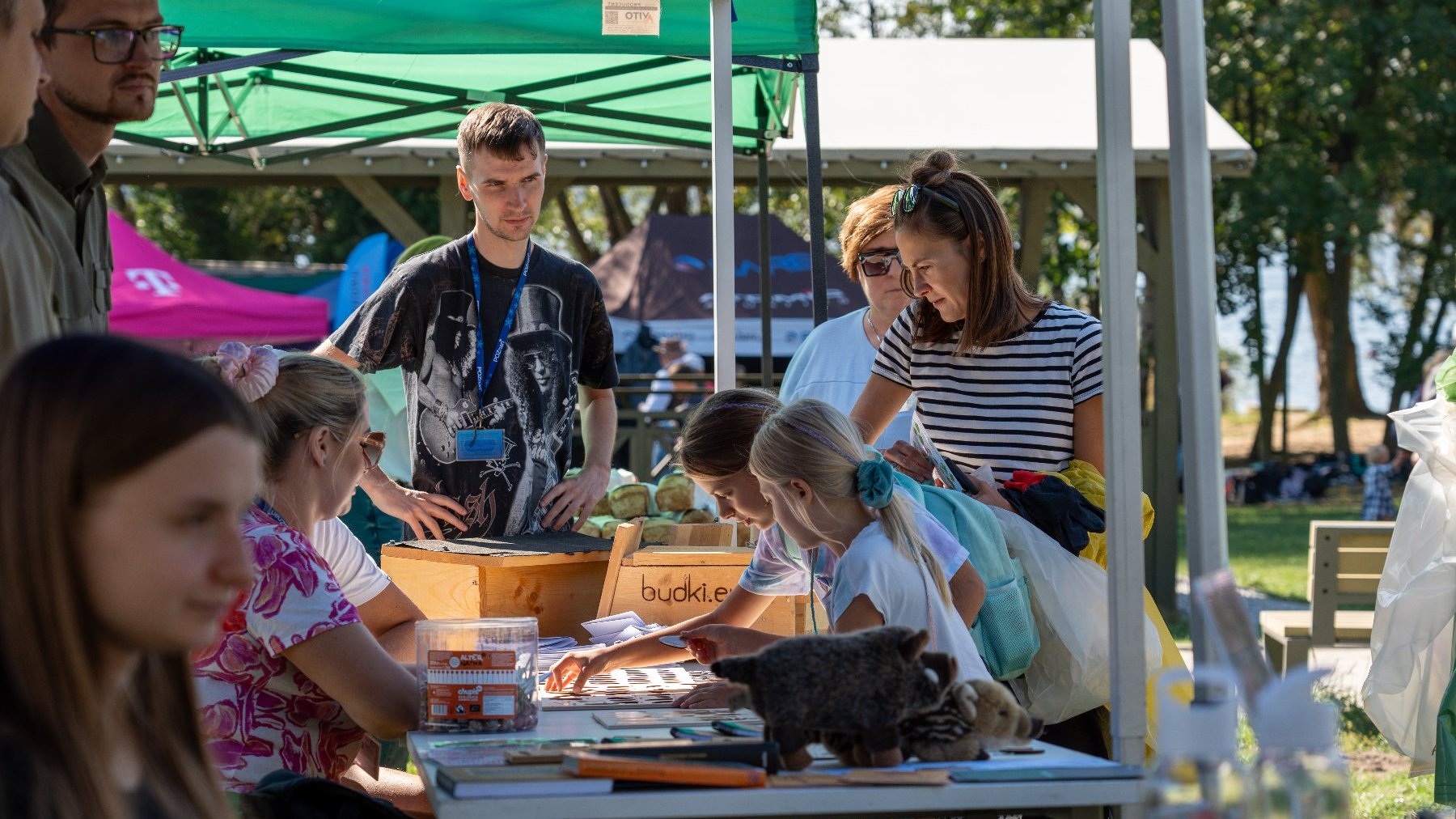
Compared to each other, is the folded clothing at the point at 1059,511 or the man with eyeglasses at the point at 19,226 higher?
the man with eyeglasses at the point at 19,226

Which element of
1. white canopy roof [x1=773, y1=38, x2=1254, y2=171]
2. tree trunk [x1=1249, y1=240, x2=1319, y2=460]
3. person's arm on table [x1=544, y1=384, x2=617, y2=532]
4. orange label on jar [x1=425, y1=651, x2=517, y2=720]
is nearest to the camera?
orange label on jar [x1=425, y1=651, x2=517, y2=720]

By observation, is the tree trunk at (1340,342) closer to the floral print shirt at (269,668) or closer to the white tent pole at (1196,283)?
the white tent pole at (1196,283)

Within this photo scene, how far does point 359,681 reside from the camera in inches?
77.1

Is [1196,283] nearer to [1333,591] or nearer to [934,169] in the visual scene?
[934,169]

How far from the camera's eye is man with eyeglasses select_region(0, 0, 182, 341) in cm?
218

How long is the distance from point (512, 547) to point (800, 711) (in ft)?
4.85

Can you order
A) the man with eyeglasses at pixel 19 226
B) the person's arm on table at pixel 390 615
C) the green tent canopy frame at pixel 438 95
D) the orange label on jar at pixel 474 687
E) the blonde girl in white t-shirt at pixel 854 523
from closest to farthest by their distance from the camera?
the man with eyeglasses at pixel 19 226 < the orange label on jar at pixel 474 687 < the blonde girl in white t-shirt at pixel 854 523 < the person's arm on table at pixel 390 615 < the green tent canopy frame at pixel 438 95

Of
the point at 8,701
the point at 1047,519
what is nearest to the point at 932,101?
the point at 1047,519

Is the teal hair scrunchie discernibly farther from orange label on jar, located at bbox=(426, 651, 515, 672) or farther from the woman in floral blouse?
the woman in floral blouse

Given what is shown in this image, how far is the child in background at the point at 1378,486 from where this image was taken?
11.2 meters

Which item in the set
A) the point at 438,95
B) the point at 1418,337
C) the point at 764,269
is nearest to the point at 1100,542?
the point at 764,269

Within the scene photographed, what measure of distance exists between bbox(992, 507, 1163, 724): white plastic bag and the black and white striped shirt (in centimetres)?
23

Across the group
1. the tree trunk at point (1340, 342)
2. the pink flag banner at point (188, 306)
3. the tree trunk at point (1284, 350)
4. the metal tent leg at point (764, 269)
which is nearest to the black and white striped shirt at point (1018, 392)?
the metal tent leg at point (764, 269)

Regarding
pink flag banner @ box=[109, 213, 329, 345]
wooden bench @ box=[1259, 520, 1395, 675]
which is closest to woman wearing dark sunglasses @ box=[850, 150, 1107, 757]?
wooden bench @ box=[1259, 520, 1395, 675]
